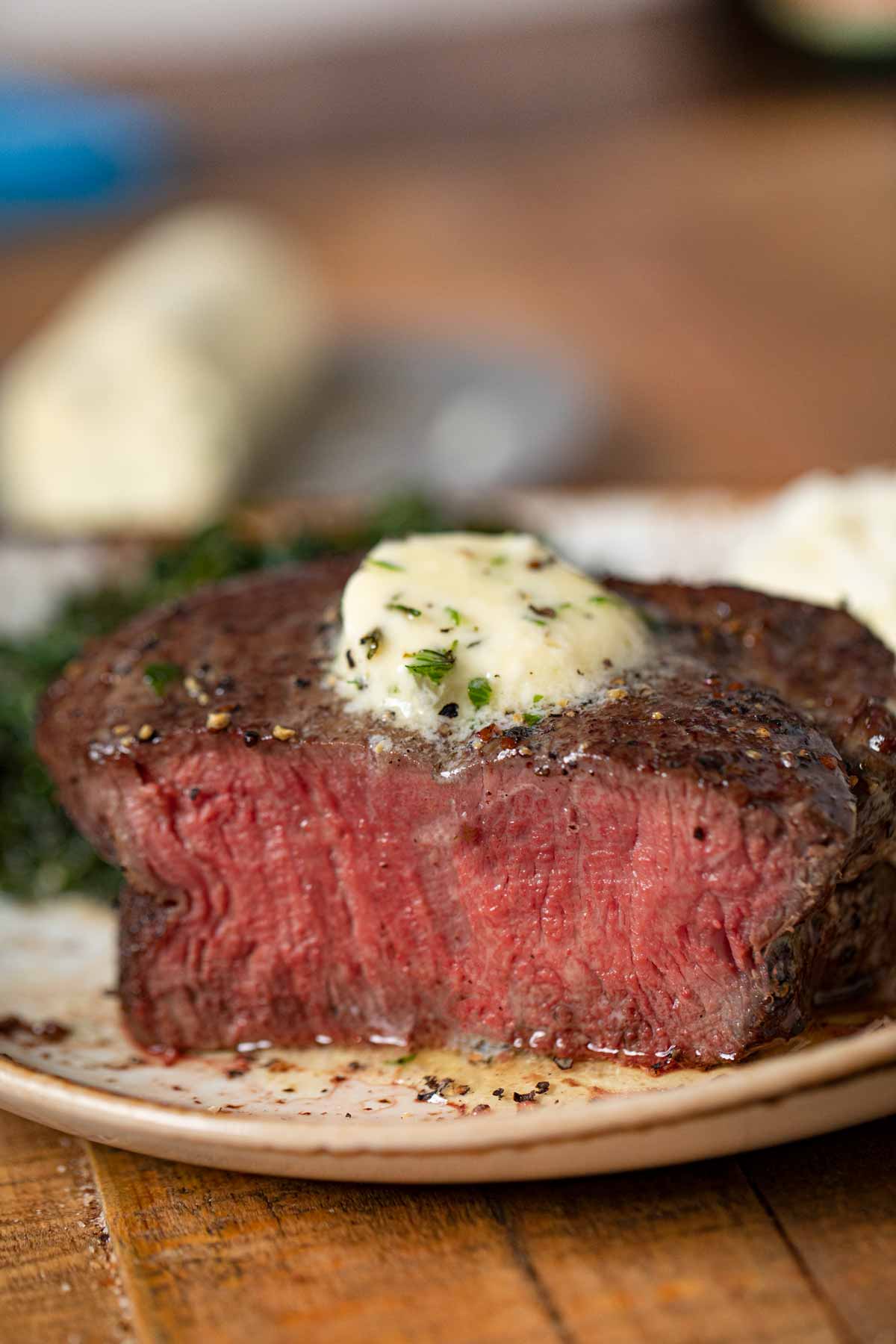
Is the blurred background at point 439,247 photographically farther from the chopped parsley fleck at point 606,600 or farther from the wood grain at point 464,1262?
the wood grain at point 464,1262

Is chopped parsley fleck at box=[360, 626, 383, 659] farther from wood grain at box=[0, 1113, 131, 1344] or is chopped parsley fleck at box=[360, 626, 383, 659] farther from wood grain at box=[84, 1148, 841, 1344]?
wood grain at box=[0, 1113, 131, 1344]

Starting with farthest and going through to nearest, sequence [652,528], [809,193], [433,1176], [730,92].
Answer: [730,92] < [809,193] < [652,528] < [433,1176]

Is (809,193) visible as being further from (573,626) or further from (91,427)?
(573,626)

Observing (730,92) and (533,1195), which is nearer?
(533,1195)

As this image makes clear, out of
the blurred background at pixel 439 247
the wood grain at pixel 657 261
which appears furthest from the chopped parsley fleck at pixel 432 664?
the wood grain at pixel 657 261

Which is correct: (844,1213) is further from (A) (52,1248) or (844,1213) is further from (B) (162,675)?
(B) (162,675)

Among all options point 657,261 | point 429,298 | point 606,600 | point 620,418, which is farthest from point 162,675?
point 657,261

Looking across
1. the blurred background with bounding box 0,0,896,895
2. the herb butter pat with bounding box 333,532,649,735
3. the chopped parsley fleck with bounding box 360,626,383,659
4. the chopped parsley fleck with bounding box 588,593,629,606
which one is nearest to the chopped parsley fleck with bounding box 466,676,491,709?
the herb butter pat with bounding box 333,532,649,735

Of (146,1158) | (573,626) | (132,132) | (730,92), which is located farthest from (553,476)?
(730,92)
